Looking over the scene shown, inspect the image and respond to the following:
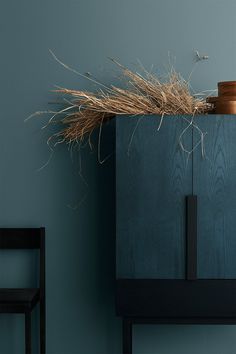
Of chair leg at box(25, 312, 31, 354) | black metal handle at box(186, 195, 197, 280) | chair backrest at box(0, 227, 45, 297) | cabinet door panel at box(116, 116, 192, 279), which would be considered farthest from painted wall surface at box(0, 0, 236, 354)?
black metal handle at box(186, 195, 197, 280)

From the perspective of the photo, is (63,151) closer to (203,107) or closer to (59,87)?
(59,87)

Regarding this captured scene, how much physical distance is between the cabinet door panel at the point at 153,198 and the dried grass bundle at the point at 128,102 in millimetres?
88

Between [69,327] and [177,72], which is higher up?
[177,72]

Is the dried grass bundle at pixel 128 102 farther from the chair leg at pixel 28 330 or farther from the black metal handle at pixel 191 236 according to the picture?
the chair leg at pixel 28 330

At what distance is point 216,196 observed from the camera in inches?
106

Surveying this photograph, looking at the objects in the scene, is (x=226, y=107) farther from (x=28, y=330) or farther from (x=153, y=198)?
(x=28, y=330)

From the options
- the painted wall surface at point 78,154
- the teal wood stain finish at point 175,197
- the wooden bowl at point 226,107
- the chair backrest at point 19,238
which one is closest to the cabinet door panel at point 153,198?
the teal wood stain finish at point 175,197

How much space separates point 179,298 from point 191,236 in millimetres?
283

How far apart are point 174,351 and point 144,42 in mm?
1634

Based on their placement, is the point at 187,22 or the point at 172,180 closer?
the point at 172,180

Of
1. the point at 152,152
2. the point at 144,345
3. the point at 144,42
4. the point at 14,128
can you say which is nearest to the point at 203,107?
the point at 152,152

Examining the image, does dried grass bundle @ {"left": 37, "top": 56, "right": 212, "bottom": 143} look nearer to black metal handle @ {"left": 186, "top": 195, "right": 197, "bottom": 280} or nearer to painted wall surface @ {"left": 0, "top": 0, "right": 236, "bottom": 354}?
painted wall surface @ {"left": 0, "top": 0, "right": 236, "bottom": 354}

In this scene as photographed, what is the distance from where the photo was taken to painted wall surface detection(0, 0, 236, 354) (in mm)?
3135

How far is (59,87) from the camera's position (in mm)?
3135
